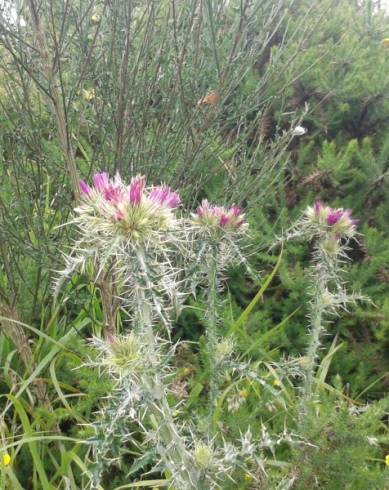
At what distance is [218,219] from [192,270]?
0.17 metres

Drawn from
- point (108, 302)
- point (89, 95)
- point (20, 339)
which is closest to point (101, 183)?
point (108, 302)

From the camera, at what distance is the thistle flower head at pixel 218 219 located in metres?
1.70

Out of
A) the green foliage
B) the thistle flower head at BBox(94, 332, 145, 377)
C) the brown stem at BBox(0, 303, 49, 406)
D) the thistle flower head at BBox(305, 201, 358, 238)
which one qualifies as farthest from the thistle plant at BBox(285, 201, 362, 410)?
the brown stem at BBox(0, 303, 49, 406)

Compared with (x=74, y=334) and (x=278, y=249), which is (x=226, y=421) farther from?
(x=278, y=249)

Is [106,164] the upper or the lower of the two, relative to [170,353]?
upper

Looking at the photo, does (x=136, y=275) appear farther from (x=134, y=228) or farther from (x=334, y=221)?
(x=334, y=221)

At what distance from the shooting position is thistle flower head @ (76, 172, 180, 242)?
124 cm

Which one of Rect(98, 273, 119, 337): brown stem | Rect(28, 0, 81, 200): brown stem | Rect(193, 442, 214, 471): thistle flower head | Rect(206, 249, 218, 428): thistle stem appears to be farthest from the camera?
Rect(98, 273, 119, 337): brown stem

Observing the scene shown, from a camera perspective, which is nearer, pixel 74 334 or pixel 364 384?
pixel 74 334

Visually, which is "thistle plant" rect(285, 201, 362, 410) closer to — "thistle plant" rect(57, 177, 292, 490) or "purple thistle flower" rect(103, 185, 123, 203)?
"thistle plant" rect(57, 177, 292, 490)

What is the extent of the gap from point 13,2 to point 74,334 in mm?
1396

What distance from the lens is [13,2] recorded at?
2.25m

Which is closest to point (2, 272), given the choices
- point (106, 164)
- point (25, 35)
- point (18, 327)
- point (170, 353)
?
point (18, 327)

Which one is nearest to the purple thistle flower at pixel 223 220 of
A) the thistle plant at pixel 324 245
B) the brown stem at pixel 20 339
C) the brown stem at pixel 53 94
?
the thistle plant at pixel 324 245
